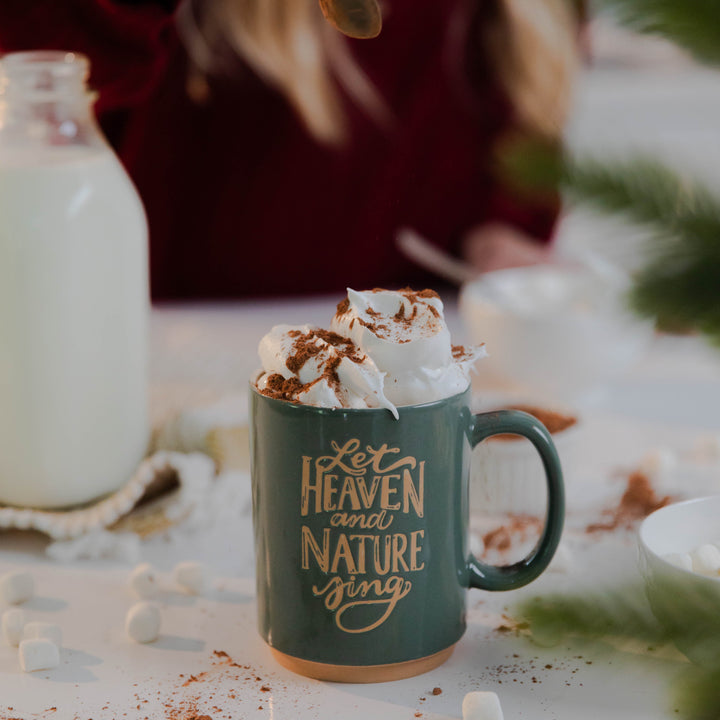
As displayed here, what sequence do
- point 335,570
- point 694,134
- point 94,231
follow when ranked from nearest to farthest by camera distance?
point 335,570 < point 94,231 < point 694,134

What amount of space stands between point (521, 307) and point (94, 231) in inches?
23.8

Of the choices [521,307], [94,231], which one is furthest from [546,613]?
[521,307]

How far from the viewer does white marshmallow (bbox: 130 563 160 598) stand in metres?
0.71

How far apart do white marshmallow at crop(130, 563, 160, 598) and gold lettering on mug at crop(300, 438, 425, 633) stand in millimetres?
188

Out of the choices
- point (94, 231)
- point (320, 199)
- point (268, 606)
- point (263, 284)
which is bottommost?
point (263, 284)

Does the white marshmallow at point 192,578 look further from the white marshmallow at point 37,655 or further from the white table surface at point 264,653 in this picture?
the white marshmallow at point 37,655

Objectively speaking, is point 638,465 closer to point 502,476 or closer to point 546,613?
point 502,476

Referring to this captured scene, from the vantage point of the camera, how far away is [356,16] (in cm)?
48

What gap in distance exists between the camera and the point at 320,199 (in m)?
1.81

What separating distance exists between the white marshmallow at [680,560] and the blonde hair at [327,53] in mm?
992

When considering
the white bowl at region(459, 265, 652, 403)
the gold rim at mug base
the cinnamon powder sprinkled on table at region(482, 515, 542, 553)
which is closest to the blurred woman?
the white bowl at region(459, 265, 652, 403)

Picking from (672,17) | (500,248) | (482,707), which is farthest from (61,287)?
(500,248)

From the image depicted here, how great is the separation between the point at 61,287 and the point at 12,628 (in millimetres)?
284

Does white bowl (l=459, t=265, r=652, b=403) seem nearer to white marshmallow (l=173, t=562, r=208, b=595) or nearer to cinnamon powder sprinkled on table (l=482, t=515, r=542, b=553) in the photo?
cinnamon powder sprinkled on table (l=482, t=515, r=542, b=553)
